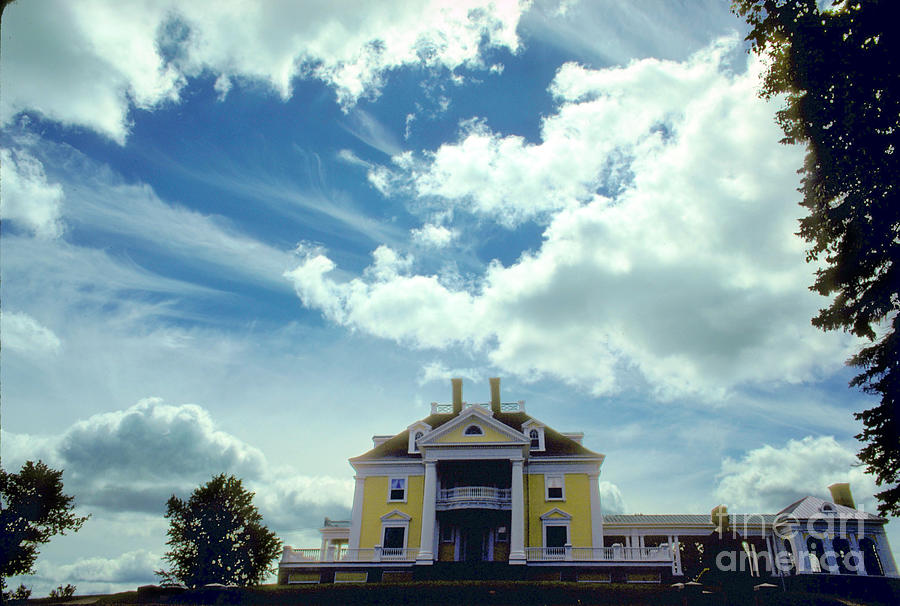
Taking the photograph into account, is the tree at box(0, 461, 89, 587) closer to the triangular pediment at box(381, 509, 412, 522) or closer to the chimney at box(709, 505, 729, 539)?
the triangular pediment at box(381, 509, 412, 522)

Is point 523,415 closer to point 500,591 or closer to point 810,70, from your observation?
point 500,591

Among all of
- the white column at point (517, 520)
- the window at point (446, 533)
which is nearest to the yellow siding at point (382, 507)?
Result: the window at point (446, 533)

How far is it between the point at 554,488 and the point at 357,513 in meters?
12.7

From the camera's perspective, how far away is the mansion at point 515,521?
32625 millimetres

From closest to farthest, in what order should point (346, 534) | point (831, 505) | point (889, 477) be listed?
point (889, 477) < point (831, 505) < point (346, 534)

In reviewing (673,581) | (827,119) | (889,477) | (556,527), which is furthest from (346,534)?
(827,119)

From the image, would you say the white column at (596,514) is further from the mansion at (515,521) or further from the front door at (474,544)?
the front door at (474,544)

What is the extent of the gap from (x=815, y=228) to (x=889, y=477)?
7692mm

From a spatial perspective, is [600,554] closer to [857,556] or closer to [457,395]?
[457,395]

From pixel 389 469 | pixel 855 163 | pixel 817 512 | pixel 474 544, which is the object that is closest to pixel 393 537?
pixel 389 469

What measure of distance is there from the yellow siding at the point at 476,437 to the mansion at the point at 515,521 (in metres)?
0.06

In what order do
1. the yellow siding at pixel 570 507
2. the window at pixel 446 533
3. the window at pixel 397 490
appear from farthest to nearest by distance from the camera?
the window at pixel 397 490 → the window at pixel 446 533 → the yellow siding at pixel 570 507

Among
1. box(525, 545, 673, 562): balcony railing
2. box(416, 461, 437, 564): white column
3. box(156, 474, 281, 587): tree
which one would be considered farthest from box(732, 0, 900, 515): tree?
box(156, 474, 281, 587): tree

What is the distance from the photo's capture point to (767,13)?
56.9 feet
